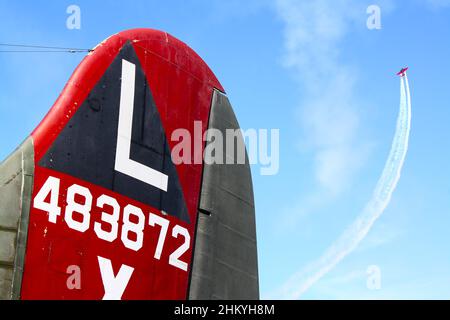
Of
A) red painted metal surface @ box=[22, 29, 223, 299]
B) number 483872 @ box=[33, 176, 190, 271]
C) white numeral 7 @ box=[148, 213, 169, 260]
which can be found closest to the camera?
red painted metal surface @ box=[22, 29, 223, 299]

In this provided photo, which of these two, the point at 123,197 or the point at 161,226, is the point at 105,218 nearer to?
the point at 123,197

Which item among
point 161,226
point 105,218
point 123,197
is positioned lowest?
point 105,218

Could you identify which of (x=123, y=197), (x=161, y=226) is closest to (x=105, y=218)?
(x=123, y=197)

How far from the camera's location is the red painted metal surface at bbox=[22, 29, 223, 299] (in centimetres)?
697

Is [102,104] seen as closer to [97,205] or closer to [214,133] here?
[97,205]

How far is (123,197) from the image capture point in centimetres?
792

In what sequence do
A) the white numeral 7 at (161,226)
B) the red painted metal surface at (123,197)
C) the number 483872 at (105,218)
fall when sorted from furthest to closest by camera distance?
the white numeral 7 at (161,226), the number 483872 at (105,218), the red painted metal surface at (123,197)

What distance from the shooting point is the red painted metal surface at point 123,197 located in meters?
6.97

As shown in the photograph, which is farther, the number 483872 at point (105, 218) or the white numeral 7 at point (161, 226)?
the white numeral 7 at point (161, 226)

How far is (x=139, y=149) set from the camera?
330 inches

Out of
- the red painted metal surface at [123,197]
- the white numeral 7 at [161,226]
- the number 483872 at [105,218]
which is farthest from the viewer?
the white numeral 7 at [161,226]
